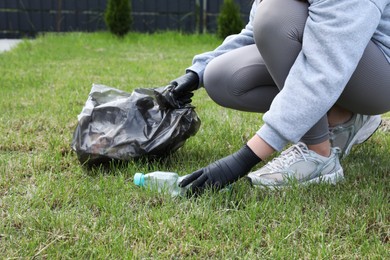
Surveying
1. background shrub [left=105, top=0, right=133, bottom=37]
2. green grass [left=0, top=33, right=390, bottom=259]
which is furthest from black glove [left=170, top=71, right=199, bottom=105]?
background shrub [left=105, top=0, right=133, bottom=37]

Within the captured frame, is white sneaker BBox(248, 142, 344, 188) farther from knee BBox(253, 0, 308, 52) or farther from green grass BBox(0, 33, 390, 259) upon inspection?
knee BBox(253, 0, 308, 52)

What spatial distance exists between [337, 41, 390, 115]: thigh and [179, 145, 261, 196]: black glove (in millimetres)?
437

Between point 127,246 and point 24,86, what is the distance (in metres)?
3.05

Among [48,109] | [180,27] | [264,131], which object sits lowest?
[180,27]

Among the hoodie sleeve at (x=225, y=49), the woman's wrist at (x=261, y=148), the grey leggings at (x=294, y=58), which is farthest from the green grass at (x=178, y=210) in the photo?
the hoodie sleeve at (x=225, y=49)

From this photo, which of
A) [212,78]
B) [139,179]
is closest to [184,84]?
[212,78]

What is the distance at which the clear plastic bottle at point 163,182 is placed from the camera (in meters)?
1.86

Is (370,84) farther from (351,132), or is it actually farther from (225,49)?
(225,49)

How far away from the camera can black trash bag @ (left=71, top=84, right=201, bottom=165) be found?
2.19 metres

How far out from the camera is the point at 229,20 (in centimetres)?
905

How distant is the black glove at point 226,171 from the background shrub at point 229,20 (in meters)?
7.41

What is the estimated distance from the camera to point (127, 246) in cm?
151

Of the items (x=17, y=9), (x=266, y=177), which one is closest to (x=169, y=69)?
(x=266, y=177)

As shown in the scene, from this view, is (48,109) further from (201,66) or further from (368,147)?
(368,147)
